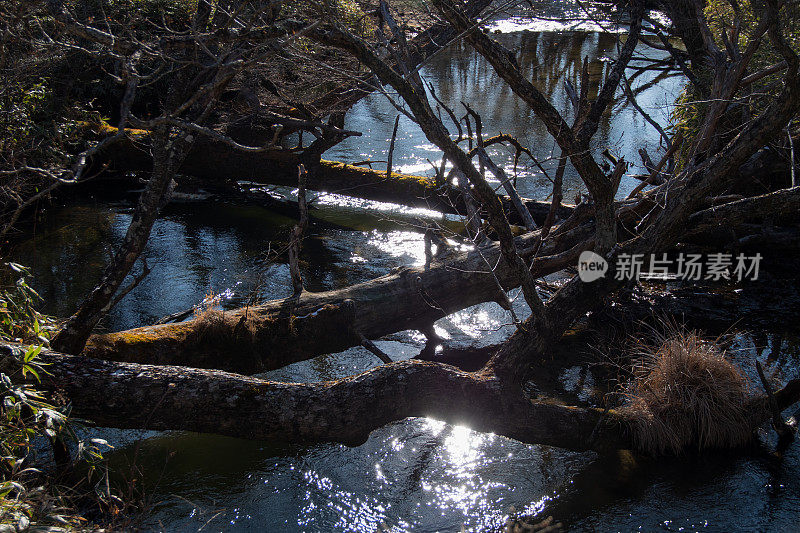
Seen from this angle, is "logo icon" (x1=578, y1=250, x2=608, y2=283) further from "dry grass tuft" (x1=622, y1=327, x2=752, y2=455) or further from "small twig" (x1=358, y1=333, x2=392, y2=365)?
"small twig" (x1=358, y1=333, x2=392, y2=365)

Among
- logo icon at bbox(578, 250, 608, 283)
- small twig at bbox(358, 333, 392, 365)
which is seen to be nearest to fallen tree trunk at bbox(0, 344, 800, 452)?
small twig at bbox(358, 333, 392, 365)

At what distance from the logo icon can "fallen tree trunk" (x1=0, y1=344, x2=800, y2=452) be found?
1.05 meters

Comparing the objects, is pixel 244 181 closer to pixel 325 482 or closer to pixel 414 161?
pixel 414 161

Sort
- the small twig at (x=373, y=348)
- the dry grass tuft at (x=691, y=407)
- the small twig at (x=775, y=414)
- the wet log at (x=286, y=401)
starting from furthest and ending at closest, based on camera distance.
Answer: the small twig at (x=373, y=348)
the dry grass tuft at (x=691, y=407)
the small twig at (x=775, y=414)
the wet log at (x=286, y=401)

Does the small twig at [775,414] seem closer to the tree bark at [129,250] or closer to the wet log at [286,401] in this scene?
the wet log at [286,401]

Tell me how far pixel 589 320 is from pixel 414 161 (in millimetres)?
5859

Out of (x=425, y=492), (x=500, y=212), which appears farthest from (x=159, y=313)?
(x=500, y=212)

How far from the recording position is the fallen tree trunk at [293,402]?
4129 millimetres

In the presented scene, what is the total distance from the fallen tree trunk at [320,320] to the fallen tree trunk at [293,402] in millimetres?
709

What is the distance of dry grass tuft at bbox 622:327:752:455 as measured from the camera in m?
4.74

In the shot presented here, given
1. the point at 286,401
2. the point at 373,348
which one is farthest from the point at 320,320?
the point at 286,401

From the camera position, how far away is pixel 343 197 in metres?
10.5

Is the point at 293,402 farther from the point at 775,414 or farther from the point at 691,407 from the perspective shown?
the point at 775,414

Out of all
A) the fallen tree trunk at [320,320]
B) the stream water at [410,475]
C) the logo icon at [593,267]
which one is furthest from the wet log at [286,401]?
the logo icon at [593,267]
